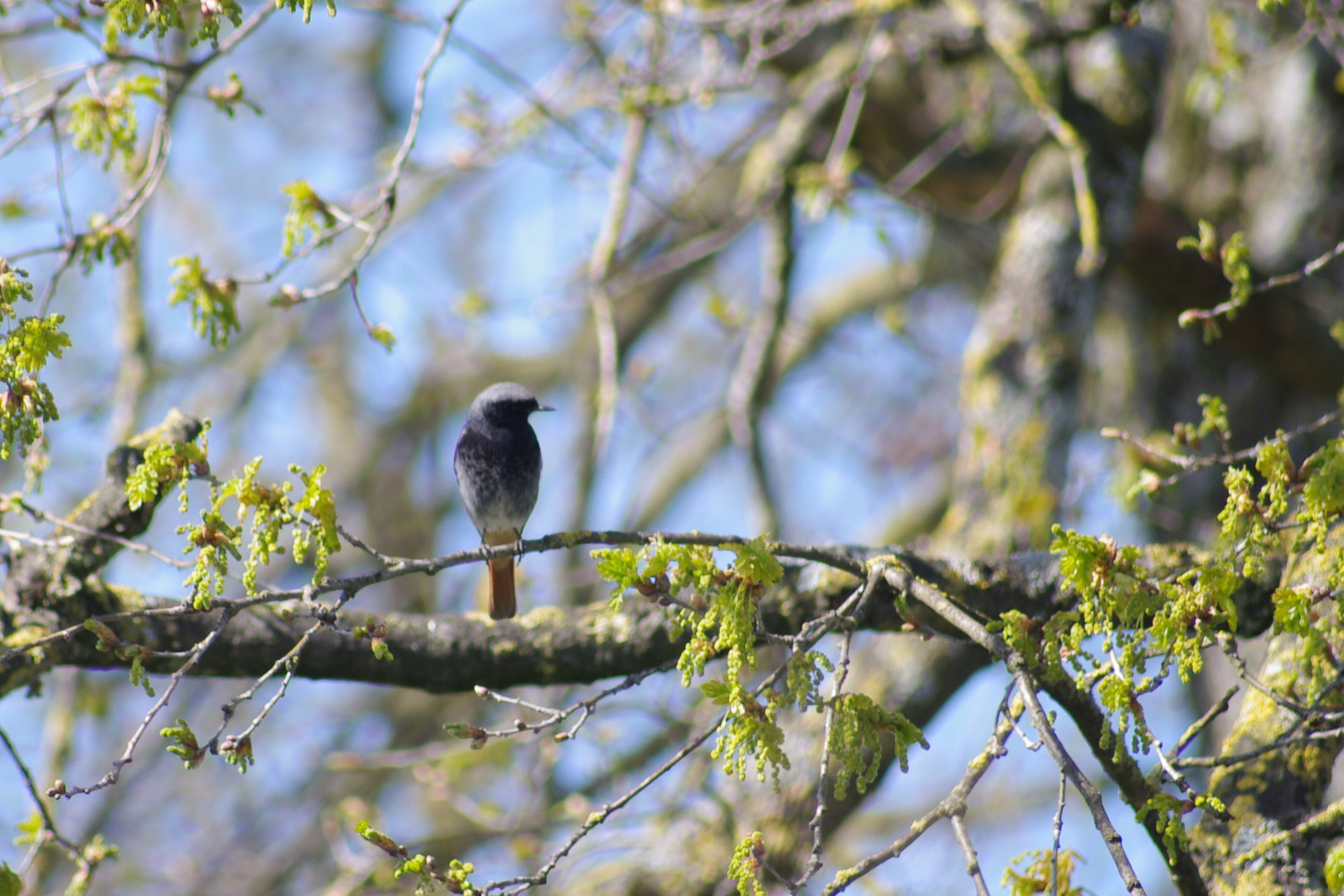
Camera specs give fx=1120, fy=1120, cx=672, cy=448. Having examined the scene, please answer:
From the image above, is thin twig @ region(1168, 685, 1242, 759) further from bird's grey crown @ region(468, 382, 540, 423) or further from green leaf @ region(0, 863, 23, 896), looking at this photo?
bird's grey crown @ region(468, 382, 540, 423)

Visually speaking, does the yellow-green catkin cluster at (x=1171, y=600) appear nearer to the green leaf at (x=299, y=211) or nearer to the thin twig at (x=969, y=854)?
the thin twig at (x=969, y=854)

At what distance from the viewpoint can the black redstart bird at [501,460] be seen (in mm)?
4004

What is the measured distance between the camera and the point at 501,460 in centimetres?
399

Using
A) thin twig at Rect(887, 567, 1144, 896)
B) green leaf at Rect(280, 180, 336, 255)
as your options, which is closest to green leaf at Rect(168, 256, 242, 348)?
green leaf at Rect(280, 180, 336, 255)

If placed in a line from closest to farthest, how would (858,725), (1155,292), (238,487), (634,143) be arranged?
(238,487)
(858,725)
(634,143)
(1155,292)

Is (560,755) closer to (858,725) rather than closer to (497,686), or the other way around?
(497,686)

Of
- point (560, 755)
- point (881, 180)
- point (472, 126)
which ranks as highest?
point (881, 180)

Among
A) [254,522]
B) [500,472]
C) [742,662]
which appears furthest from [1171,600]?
[500,472]

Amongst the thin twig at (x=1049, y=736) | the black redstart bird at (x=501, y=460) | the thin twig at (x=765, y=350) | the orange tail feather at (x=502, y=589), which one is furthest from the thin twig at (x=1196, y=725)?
the thin twig at (x=765, y=350)

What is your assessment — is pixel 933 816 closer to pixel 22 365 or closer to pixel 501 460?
pixel 22 365

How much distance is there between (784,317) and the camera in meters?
5.07

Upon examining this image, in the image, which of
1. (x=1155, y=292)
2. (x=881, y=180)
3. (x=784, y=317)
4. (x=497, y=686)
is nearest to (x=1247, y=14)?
(x=1155, y=292)

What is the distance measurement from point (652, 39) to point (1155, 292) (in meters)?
2.99

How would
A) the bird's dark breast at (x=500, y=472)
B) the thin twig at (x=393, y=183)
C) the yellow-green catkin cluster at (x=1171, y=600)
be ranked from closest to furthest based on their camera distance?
1. the yellow-green catkin cluster at (x=1171, y=600)
2. the thin twig at (x=393, y=183)
3. the bird's dark breast at (x=500, y=472)
